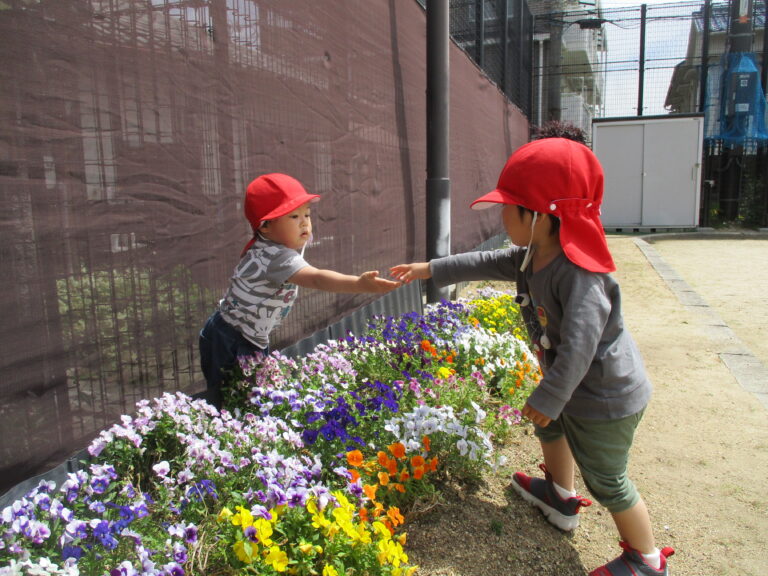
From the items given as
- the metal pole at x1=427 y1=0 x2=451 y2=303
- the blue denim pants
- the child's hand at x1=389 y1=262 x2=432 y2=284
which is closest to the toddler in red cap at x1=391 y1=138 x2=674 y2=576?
the child's hand at x1=389 y1=262 x2=432 y2=284

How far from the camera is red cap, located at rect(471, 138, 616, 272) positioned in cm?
213

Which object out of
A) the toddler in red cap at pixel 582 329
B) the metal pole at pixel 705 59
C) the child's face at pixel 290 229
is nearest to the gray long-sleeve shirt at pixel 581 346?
the toddler in red cap at pixel 582 329

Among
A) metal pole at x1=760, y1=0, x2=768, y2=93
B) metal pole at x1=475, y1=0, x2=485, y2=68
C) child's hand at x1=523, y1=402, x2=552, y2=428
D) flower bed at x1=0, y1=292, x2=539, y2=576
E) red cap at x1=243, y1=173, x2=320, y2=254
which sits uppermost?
metal pole at x1=760, y1=0, x2=768, y2=93

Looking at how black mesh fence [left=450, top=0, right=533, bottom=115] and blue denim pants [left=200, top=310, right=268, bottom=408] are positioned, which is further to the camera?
black mesh fence [left=450, top=0, right=533, bottom=115]

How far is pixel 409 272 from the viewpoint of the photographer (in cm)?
263

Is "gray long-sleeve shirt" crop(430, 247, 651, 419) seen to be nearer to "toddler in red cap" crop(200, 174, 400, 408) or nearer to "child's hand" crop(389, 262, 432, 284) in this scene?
"child's hand" crop(389, 262, 432, 284)

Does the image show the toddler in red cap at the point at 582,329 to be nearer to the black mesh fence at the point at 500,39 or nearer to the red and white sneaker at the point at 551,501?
the red and white sneaker at the point at 551,501

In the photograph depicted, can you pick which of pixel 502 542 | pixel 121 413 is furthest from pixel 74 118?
pixel 502 542

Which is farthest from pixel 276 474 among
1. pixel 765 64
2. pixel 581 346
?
pixel 765 64

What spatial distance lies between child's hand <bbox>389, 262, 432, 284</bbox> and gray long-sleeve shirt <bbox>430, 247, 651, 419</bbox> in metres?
0.42

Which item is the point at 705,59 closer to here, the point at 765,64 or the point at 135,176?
the point at 765,64

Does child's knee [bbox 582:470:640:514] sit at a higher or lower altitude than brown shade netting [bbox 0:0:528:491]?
lower

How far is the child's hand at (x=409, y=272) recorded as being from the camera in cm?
262

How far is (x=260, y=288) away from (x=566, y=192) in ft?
4.08
